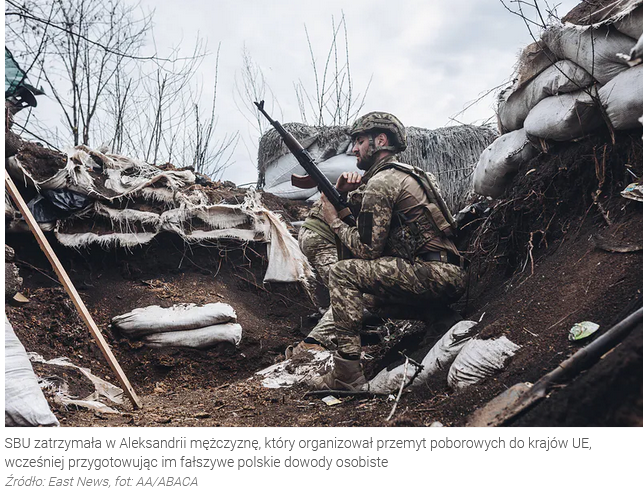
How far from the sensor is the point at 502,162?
3.47 m

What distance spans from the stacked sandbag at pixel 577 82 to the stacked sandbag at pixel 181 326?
247 centimetres

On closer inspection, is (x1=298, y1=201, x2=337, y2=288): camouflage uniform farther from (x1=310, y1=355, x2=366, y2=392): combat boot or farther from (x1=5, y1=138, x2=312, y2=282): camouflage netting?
(x1=310, y1=355, x2=366, y2=392): combat boot

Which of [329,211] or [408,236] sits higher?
[329,211]

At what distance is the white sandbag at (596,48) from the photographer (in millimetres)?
2674

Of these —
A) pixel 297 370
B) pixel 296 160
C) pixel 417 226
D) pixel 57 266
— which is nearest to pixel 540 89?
pixel 417 226

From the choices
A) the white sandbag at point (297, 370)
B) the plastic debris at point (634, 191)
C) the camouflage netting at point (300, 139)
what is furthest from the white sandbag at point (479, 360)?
the camouflage netting at point (300, 139)

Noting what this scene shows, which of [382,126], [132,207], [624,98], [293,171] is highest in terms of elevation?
[293,171]

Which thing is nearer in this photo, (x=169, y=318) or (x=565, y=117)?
(x=565, y=117)

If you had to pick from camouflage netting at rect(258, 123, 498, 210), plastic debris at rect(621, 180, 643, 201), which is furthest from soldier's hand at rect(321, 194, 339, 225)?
camouflage netting at rect(258, 123, 498, 210)

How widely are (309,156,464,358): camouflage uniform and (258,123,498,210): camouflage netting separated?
3.19m

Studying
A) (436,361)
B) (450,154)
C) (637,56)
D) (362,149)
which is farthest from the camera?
(450,154)

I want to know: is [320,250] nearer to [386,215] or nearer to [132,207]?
[386,215]

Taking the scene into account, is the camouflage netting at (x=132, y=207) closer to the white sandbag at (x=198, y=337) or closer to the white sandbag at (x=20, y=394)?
the white sandbag at (x=198, y=337)

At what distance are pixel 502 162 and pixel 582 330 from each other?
173cm
